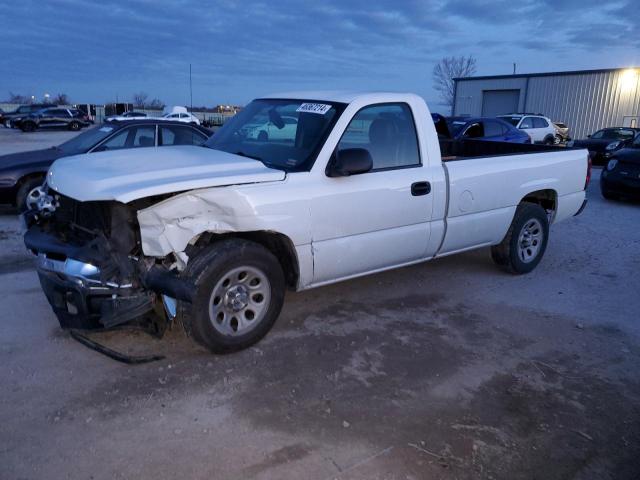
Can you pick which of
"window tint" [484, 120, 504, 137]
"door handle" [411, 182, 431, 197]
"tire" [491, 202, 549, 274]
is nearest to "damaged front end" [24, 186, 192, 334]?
"door handle" [411, 182, 431, 197]

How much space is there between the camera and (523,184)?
5.84 m

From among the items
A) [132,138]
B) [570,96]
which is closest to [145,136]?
[132,138]

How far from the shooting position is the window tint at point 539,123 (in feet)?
74.4

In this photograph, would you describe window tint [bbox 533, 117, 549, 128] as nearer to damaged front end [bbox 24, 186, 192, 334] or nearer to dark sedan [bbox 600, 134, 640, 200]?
dark sedan [bbox 600, 134, 640, 200]

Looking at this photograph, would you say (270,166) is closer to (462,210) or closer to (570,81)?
(462,210)

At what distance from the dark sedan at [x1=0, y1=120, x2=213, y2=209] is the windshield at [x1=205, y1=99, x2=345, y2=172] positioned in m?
3.82

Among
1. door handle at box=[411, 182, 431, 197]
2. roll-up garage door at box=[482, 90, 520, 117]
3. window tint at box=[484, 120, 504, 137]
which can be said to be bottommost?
door handle at box=[411, 182, 431, 197]

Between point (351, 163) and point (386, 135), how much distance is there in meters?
0.87

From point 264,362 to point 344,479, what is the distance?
136cm

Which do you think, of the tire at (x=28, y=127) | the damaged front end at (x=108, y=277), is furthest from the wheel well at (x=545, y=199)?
the tire at (x=28, y=127)

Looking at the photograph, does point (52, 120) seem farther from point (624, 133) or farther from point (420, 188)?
point (420, 188)

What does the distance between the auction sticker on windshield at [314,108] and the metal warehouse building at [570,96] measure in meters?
33.3

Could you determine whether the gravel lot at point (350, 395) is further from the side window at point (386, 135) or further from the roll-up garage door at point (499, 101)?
the roll-up garage door at point (499, 101)

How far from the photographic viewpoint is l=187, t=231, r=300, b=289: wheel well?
4.04m
